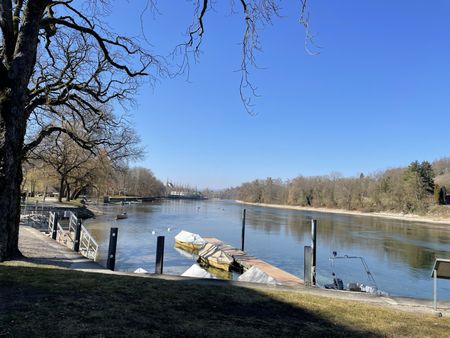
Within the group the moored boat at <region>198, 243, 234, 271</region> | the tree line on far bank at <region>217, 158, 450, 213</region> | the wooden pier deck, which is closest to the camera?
the wooden pier deck

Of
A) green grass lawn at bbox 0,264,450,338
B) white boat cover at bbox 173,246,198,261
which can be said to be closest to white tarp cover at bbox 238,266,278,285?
green grass lawn at bbox 0,264,450,338

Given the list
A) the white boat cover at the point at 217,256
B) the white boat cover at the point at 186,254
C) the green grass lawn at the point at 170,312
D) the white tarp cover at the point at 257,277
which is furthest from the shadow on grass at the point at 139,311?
the white boat cover at the point at 186,254

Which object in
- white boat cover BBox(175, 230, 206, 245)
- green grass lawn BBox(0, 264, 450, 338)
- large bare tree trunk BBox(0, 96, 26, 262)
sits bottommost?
white boat cover BBox(175, 230, 206, 245)

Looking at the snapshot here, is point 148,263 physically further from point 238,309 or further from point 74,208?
point 74,208

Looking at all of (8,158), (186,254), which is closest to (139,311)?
(8,158)

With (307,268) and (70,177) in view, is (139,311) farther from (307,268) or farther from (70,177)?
(70,177)

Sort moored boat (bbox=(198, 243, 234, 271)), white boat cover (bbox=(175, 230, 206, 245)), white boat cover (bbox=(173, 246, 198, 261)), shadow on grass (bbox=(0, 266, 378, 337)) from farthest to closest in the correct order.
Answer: white boat cover (bbox=(175, 230, 206, 245)) < white boat cover (bbox=(173, 246, 198, 261)) < moored boat (bbox=(198, 243, 234, 271)) < shadow on grass (bbox=(0, 266, 378, 337))

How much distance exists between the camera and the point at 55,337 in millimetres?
3365

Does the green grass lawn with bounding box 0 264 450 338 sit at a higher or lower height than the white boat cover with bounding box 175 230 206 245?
higher

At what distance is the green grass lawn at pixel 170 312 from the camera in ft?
12.6

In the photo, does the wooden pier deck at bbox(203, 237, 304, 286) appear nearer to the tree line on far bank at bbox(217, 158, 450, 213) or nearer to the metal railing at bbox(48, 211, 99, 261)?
the metal railing at bbox(48, 211, 99, 261)

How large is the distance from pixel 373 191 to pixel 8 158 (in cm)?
9835

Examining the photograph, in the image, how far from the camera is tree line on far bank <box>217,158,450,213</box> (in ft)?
269

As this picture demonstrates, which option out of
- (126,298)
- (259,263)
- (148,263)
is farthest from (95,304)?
(259,263)
